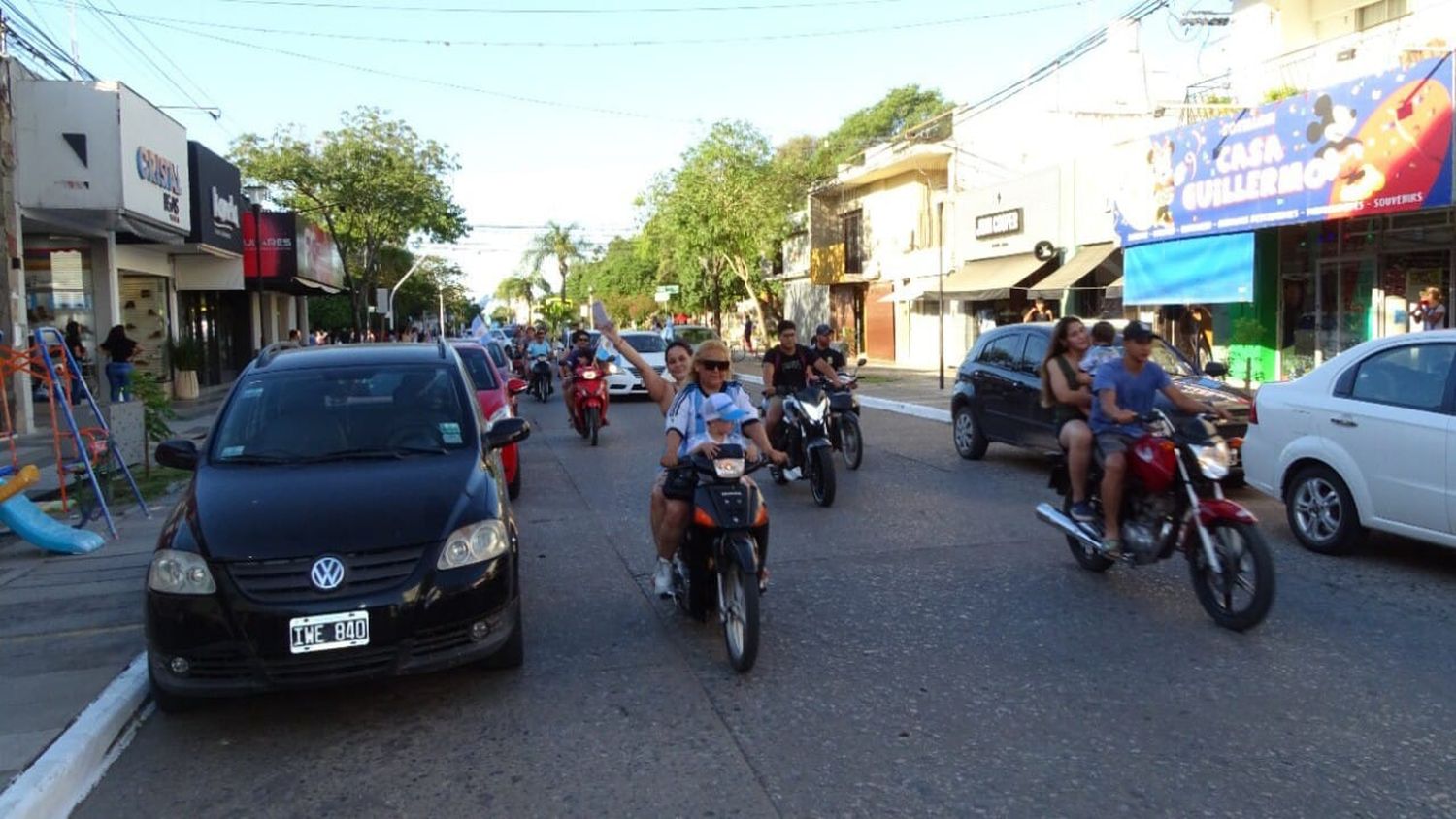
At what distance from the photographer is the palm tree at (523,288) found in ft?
347

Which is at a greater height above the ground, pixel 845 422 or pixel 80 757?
pixel 845 422

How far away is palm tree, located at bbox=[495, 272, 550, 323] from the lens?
10585cm

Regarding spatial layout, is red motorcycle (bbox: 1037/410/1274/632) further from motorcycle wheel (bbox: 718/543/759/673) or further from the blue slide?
the blue slide

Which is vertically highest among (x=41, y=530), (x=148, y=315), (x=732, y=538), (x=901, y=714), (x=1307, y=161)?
(x=1307, y=161)

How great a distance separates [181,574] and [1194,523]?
499 cm

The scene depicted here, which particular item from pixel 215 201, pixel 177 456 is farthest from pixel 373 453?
pixel 215 201

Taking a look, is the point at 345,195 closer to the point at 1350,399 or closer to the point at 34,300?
the point at 34,300

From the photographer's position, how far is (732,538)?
5457 mm

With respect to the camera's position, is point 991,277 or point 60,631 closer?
point 60,631

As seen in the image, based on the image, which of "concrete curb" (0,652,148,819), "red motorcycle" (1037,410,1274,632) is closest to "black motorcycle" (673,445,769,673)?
"red motorcycle" (1037,410,1274,632)

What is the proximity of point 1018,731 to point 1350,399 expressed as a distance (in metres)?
4.41

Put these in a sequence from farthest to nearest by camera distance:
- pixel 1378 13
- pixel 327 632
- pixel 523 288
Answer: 1. pixel 523 288
2. pixel 1378 13
3. pixel 327 632

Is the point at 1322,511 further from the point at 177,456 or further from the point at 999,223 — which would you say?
the point at 999,223

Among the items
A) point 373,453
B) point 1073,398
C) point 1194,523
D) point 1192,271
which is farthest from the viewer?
point 1192,271
